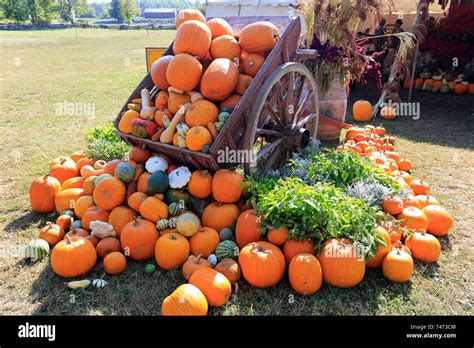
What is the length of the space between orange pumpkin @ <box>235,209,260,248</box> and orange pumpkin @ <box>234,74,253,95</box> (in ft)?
3.91

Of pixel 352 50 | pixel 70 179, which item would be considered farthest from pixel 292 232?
pixel 352 50

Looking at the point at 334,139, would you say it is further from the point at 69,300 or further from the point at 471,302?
the point at 69,300

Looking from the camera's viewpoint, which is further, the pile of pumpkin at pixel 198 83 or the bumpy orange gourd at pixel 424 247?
the pile of pumpkin at pixel 198 83

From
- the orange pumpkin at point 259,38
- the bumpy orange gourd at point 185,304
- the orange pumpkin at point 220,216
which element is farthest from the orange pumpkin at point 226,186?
the orange pumpkin at point 259,38

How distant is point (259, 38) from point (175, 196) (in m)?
1.76

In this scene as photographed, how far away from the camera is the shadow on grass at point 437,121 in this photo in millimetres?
6449

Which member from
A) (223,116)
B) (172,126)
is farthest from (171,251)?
(223,116)

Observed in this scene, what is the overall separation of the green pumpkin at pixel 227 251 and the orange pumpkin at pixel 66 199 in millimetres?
1692

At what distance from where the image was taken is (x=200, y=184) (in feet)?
11.6

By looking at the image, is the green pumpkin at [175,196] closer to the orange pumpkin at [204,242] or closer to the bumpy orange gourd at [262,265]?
the orange pumpkin at [204,242]

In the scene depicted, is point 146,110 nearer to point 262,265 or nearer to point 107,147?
point 107,147

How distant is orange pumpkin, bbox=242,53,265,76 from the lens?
379cm

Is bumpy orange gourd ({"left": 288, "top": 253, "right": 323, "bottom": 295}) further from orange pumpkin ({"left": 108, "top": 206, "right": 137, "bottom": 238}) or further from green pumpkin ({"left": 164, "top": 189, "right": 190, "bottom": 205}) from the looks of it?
orange pumpkin ({"left": 108, "top": 206, "right": 137, "bottom": 238})

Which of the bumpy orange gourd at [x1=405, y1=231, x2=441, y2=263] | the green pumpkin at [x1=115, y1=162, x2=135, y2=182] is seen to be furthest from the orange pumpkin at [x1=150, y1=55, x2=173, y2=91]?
the bumpy orange gourd at [x1=405, y1=231, x2=441, y2=263]
